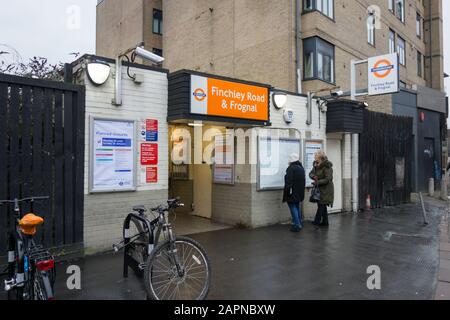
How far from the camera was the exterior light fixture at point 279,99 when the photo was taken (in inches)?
317

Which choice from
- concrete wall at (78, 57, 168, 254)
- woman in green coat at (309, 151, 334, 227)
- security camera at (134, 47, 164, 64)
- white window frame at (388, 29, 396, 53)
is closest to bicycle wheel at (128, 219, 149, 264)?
concrete wall at (78, 57, 168, 254)

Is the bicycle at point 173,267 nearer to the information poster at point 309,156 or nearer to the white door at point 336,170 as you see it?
the information poster at point 309,156

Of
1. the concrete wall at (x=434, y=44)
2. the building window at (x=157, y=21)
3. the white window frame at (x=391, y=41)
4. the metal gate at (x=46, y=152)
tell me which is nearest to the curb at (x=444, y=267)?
the metal gate at (x=46, y=152)

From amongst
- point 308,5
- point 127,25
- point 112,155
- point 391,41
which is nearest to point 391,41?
point 391,41

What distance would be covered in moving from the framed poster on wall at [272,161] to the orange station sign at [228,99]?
75 cm

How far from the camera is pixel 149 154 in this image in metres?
6.29

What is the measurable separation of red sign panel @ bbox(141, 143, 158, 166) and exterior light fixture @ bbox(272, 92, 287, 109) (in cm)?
315

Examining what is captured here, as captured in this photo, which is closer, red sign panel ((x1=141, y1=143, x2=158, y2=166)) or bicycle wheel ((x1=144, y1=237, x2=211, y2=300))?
bicycle wheel ((x1=144, y1=237, x2=211, y2=300))

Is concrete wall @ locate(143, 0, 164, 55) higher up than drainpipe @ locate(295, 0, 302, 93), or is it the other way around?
concrete wall @ locate(143, 0, 164, 55)

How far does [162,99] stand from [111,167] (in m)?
1.60

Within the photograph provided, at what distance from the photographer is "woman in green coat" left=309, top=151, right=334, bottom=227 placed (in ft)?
25.7

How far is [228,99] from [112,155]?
8.22 ft

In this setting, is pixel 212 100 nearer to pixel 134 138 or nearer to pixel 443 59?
pixel 134 138

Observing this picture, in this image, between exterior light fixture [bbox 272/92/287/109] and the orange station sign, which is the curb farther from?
exterior light fixture [bbox 272/92/287/109]
